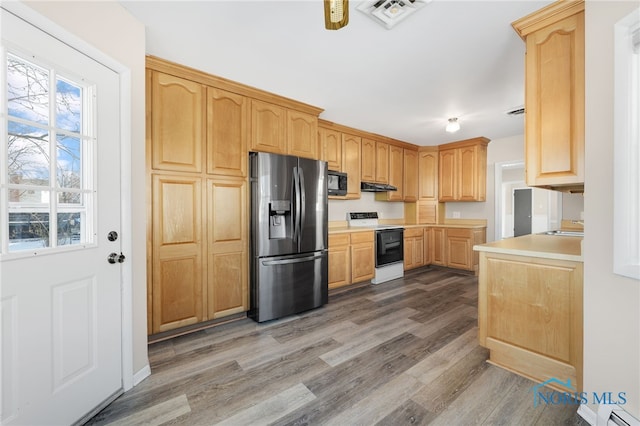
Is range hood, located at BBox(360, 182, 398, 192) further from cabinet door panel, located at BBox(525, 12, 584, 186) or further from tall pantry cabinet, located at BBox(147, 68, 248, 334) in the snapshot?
cabinet door panel, located at BBox(525, 12, 584, 186)

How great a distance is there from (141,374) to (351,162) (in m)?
3.45

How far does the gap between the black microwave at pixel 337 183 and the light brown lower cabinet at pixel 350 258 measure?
64cm

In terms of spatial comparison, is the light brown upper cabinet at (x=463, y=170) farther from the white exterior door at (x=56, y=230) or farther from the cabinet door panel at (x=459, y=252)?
the white exterior door at (x=56, y=230)

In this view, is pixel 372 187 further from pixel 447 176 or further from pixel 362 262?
pixel 447 176

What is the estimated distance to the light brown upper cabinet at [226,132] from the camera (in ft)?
7.95

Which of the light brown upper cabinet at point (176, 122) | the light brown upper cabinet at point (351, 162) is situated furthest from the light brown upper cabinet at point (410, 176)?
the light brown upper cabinet at point (176, 122)

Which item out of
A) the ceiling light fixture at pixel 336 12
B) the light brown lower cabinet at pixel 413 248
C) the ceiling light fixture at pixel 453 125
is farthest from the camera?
the light brown lower cabinet at pixel 413 248

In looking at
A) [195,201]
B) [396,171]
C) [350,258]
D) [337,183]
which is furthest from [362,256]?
[195,201]

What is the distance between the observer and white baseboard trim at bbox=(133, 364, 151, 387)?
5.42 ft

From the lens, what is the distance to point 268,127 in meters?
2.79

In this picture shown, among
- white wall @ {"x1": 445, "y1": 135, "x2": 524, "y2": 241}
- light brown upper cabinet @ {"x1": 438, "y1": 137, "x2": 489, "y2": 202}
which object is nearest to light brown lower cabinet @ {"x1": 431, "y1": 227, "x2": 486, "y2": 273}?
white wall @ {"x1": 445, "y1": 135, "x2": 524, "y2": 241}

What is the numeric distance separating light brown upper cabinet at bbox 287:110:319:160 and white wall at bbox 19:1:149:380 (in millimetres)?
1524

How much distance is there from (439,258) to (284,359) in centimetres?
392

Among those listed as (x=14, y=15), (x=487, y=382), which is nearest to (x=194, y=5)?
(x=14, y=15)
